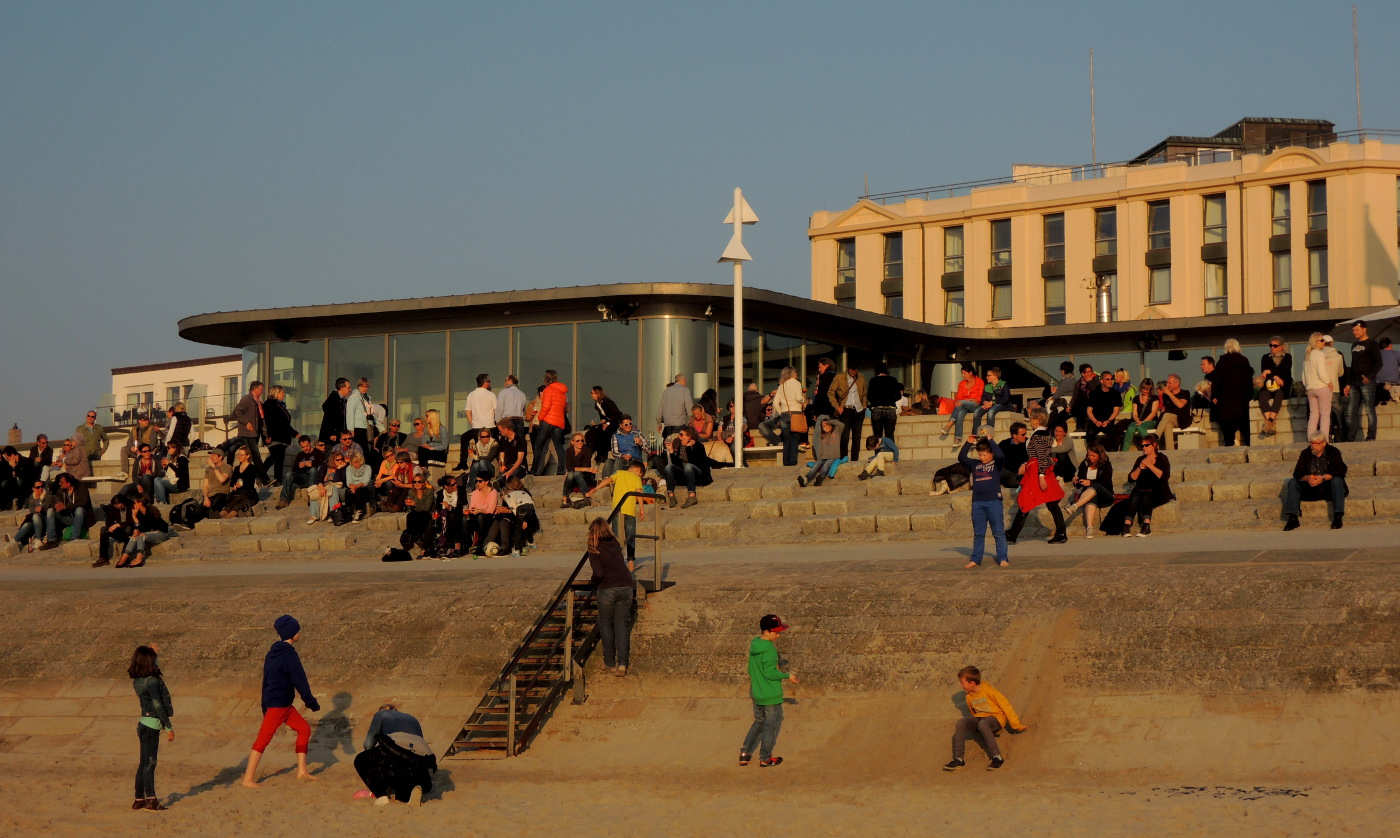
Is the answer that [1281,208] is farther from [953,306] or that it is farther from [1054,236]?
[953,306]

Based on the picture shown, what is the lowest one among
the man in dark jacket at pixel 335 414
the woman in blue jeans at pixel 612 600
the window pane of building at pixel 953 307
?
the woman in blue jeans at pixel 612 600

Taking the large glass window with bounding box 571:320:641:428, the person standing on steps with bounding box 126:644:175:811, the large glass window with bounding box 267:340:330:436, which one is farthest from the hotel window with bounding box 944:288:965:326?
the person standing on steps with bounding box 126:644:175:811

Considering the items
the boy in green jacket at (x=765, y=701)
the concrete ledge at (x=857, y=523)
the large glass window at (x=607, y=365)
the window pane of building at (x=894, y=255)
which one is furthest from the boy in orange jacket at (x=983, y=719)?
the window pane of building at (x=894, y=255)

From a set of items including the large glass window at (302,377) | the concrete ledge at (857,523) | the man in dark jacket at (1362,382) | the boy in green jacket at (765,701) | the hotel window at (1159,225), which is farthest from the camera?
the hotel window at (1159,225)

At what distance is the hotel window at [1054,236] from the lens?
6619 cm

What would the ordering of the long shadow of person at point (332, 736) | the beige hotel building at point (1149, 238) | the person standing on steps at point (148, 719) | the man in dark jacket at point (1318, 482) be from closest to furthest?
1. the person standing on steps at point (148, 719)
2. the long shadow of person at point (332, 736)
3. the man in dark jacket at point (1318, 482)
4. the beige hotel building at point (1149, 238)

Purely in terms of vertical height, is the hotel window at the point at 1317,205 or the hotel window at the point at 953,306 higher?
the hotel window at the point at 1317,205

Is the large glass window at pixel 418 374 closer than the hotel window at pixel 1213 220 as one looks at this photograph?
Yes

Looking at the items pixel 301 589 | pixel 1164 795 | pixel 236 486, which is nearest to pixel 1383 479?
pixel 1164 795

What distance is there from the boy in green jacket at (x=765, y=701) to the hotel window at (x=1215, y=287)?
2153 inches

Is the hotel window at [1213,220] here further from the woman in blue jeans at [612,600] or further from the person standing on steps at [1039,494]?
the woman in blue jeans at [612,600]

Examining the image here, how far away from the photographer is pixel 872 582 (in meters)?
15.6

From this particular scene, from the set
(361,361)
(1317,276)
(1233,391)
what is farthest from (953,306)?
(1233,391)

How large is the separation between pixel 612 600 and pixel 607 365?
14.9 metres
